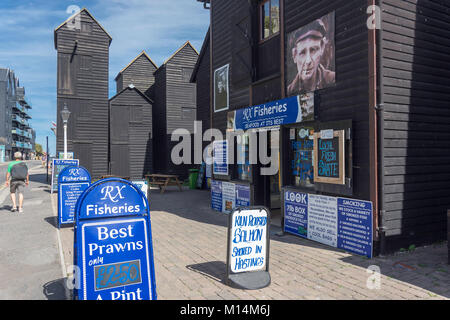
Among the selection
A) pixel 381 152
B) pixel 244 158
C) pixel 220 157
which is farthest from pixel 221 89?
pixel 381 152

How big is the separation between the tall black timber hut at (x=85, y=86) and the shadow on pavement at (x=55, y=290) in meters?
16.3

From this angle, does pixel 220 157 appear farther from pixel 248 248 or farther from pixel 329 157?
pixel 248 248

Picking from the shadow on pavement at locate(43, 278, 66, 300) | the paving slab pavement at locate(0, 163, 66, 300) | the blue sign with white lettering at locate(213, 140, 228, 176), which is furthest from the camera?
the blue sign with white lettering at locate(213, 140, 228, 176)

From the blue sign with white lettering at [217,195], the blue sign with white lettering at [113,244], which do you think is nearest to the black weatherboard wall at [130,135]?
the blue sign with white lettering at [217,195]

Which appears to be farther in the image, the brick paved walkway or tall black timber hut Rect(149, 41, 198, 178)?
tall black timber hut Rect(149, 41, 198, 178)

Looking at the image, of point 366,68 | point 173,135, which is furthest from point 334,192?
point 173,135

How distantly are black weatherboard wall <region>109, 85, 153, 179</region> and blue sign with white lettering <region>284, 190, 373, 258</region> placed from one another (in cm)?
1532

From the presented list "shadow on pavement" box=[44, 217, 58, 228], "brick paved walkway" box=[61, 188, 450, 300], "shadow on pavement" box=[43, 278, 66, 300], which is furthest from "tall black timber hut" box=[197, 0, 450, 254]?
"shadow on pavement" box=[44, 217, 58, 228]

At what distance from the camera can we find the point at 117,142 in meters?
21.0

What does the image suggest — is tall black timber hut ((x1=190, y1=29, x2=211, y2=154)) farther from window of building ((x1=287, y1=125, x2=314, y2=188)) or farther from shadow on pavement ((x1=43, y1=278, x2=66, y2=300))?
shadow on pavement ((x1=43, y1=278, x2=66, y2=300))

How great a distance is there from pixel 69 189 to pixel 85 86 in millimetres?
13431

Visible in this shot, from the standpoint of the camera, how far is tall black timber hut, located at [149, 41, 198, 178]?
21.9 meters

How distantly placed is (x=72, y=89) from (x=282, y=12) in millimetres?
15856

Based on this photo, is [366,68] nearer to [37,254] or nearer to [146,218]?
[146,218]
